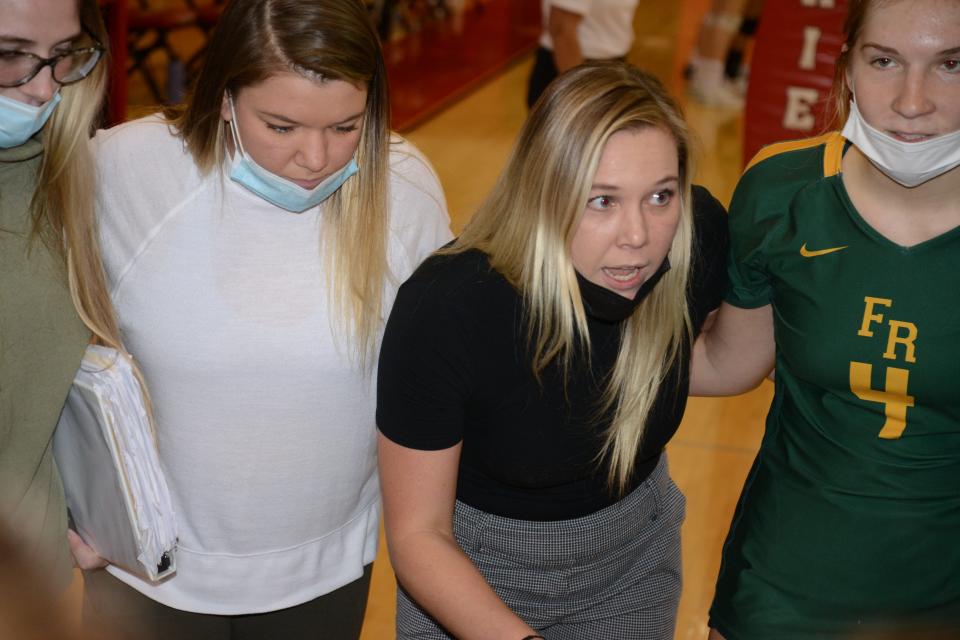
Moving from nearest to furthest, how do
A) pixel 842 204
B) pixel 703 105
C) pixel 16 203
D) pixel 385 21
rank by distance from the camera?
pixel 16 203 → pixel 842 204 → pixel 703 105 → pixel 385 21

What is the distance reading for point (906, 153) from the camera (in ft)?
5.78

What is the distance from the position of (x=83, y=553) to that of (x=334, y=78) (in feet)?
2.80

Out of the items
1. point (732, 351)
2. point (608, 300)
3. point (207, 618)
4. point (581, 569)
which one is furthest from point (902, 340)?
point (207, 618)

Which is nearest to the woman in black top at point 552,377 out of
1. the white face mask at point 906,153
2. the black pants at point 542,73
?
the white face mask at point 906,153

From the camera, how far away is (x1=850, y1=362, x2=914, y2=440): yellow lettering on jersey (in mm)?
1817

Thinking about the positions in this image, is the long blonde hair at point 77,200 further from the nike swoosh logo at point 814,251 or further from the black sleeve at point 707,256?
the nike swoosh logo at point 814,251

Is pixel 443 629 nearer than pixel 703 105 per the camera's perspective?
Yes

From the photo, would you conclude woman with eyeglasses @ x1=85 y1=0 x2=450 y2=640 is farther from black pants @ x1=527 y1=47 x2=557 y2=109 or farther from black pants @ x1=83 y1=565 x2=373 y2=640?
black pants @ x1=527 y1=47 x2=557 y2=109

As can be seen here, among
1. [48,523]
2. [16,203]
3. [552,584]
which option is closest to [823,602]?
[552,584]

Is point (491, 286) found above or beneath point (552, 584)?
above

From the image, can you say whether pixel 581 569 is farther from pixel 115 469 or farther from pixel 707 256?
pixel 115 469

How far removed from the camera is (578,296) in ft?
5.90

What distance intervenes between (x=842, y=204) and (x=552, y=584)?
0.73 meters

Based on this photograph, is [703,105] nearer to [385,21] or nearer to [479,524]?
[385,21]
